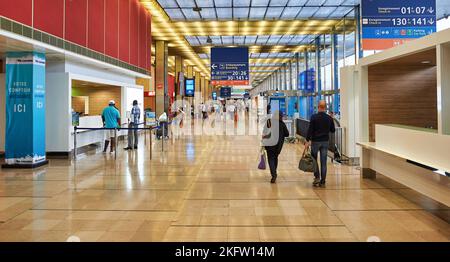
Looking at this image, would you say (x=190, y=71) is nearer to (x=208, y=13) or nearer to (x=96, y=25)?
(x=208, y=13)

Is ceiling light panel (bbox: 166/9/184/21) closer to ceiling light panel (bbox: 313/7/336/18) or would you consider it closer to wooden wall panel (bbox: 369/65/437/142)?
ceiling light panel (bbox: 313/7/336/18)

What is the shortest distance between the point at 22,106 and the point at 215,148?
6.41 m

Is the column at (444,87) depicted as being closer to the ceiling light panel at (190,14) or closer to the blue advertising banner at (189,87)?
the ceiling light panel at (190,14)

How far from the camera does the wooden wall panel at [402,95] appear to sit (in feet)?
27.3

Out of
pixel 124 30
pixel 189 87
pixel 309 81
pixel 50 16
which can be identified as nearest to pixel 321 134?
pixel 50 16

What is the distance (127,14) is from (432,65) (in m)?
11.4

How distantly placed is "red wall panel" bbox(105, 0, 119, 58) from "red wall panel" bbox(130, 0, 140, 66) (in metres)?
1.72

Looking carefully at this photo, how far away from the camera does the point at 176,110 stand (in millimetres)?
29969

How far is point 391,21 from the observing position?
10.8 meters

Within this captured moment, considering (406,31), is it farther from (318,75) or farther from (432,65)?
(318,75)

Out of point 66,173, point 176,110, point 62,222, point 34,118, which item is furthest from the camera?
point 176,110

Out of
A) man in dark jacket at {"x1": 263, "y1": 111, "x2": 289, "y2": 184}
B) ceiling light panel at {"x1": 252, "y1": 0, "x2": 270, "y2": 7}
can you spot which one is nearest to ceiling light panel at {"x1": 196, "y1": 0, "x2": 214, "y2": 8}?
ceiling light panel at {"x1": 252, "y1": 0, "x2": 270, "y2": 7}

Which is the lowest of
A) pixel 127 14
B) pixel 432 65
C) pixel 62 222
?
pixel 62 222

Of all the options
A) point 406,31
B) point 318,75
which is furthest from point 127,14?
point 318,75
